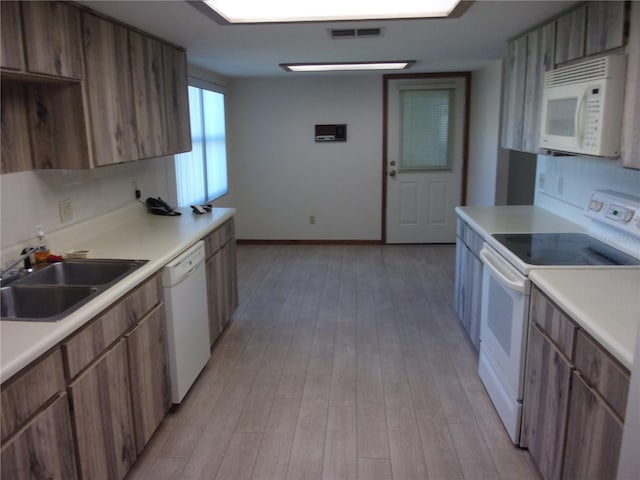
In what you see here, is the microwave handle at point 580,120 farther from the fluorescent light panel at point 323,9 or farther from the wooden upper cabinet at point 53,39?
the wooden upper cabinet at point 53,39

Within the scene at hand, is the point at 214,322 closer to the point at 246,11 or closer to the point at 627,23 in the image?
the point at 246,11

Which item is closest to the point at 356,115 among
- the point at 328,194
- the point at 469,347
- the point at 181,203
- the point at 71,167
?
the point at 328,194

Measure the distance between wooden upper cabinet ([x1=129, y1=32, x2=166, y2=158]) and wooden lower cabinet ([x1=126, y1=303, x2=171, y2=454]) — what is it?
1132 mm

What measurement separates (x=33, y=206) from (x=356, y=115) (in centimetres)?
432

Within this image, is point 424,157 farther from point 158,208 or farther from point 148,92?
point 148,92

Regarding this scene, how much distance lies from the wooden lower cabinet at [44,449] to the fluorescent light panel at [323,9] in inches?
70.5

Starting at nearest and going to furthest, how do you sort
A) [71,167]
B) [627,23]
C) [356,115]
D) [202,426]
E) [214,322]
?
[627,23], [71,167], [202,426], [214,322], [356,115]

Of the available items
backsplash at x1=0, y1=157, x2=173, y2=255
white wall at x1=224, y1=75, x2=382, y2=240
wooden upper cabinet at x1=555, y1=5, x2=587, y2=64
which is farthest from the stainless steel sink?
white wall at x1=224, y1=75, x2=382, y2=240

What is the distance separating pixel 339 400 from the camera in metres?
2.86

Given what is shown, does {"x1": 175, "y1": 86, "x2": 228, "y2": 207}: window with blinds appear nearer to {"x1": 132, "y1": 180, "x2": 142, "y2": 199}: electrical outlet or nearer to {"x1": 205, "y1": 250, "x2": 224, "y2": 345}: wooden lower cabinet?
{"x1": 132, "y1": 180, "x2": 142, "y2": 199}: electrical outlet

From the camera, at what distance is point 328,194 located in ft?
21.1

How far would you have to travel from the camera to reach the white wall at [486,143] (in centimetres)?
508

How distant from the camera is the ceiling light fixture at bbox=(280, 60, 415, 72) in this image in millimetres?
4711

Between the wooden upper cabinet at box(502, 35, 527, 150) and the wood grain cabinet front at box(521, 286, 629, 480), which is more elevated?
the wooden upper cabinet at box(502, 35, 527, 150)
